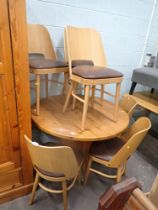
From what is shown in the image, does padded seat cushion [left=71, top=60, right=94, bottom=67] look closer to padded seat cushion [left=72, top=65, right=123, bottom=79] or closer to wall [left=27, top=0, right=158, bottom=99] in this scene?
padded seat cushion [left=72, top=65, right=123, bottom=79]

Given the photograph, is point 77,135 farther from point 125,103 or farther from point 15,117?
point 125,103

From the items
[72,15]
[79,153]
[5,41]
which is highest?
[72,15]

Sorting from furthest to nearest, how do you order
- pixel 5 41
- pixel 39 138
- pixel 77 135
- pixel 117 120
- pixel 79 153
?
pixel 39 138
pixel 117 120
pixel 79 153
pixel 77 135
pixel 5 41

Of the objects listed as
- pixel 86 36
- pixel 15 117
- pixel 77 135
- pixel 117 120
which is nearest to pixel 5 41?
pixel 15 117

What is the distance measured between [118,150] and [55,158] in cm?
69

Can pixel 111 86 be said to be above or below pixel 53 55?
below

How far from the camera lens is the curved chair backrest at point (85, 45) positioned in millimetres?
1793

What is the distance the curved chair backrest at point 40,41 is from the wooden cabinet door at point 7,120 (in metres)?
0.74

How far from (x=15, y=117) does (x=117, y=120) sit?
92 cm

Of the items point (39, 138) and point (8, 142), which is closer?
point (8, 142)

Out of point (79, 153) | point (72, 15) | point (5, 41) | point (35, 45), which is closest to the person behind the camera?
point (5, 41)

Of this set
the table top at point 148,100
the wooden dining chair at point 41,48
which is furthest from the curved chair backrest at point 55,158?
the table top at point 148,100

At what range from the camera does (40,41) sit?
183cm

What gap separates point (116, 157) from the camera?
137 centimetres
